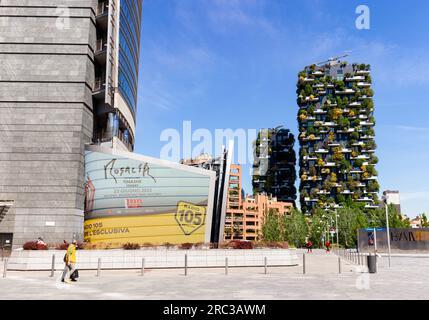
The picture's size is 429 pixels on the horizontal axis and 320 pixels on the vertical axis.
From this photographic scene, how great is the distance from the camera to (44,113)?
42.1 m

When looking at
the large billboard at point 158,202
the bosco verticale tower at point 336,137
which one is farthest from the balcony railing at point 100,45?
the bosco verticale tower at point 336,137

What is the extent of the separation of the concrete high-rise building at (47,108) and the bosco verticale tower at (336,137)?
93.2 metres

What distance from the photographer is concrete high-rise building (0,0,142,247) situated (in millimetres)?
40978

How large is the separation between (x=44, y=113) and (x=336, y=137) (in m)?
104

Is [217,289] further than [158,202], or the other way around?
[158,202]

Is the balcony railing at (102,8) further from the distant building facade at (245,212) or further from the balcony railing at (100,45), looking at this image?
the distant building facade at (245,212)

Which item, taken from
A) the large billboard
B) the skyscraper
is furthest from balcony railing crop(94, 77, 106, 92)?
the skyscraper

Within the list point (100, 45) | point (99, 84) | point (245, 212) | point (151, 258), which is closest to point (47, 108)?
point (99, 84)

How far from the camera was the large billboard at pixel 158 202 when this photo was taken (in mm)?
37469

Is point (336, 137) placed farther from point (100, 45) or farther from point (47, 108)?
point (47, 108)

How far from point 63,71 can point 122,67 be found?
34.9ft

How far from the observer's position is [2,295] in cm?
1360

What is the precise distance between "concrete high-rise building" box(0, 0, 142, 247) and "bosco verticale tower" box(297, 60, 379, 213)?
93.2 metres
